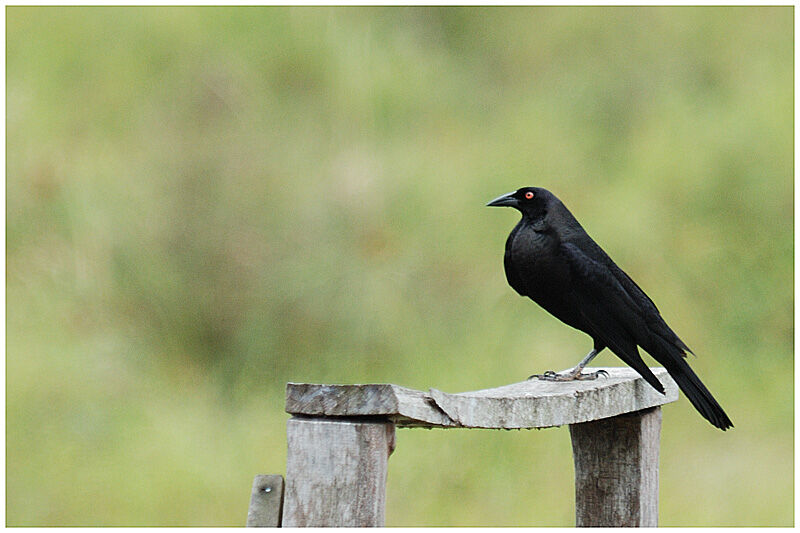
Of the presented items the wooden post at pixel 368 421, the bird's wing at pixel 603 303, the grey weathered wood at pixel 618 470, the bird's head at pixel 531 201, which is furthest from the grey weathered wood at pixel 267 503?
the bird's head at pixel 531 201

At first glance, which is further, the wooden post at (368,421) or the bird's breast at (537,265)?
the bird's breast at (537,265)

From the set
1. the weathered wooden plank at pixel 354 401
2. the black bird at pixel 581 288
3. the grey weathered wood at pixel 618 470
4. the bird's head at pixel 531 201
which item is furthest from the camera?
the bird's head at pixel 531 201

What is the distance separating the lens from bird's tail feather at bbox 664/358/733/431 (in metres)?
2.67

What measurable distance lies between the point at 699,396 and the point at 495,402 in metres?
0.91

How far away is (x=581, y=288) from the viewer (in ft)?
9.68

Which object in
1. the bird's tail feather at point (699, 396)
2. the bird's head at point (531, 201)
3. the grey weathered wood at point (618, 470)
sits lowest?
the grey weathered wood at point (618, 470)

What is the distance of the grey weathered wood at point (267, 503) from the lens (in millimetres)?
1879

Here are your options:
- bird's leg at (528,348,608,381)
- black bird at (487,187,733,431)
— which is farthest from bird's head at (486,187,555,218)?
bird's leg at (528,348,608,381)

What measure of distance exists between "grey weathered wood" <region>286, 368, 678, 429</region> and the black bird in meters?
0.10

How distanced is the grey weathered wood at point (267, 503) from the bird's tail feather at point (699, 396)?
4.23 ft

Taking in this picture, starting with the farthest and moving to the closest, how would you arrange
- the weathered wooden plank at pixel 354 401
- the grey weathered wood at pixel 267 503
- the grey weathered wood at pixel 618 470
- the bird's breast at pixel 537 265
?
the bird's breast at pixel 537 265 → the grey weathered wood at pixel 618 470 → the grey weathered wood at pixel 267 503 → the weathered wooden plank at pixel 354 401

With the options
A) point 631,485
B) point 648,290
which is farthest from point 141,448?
point 631,485

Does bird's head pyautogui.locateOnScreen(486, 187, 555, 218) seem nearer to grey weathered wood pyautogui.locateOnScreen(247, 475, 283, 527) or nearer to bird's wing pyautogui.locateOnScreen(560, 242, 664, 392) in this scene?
bird's wing pyautogui.locateOnScreen(560, 242, 664, 392)

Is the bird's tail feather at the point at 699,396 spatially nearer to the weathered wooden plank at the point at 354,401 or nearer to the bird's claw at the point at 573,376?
the bird's claw at the point at 573,376
